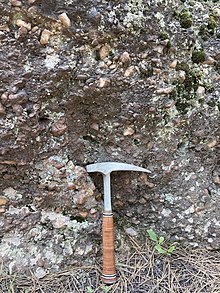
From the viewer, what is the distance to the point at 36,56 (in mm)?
1758

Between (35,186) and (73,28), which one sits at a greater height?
(73,28)

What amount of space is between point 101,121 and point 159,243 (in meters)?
0.72

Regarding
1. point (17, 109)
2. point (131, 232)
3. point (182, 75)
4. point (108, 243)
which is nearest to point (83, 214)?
point (108, 243)

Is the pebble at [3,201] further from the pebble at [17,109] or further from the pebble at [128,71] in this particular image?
the pebble at [128,71]

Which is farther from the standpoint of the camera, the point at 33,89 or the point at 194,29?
the point at 194,29

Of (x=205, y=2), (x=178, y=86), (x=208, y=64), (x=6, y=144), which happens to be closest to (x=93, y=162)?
(x=6, y=144)

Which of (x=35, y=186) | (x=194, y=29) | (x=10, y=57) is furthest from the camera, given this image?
(x=194, y=29)

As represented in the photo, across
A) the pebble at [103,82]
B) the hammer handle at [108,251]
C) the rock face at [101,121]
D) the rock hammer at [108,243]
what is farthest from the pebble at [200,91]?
the hammer handle at [108,251]

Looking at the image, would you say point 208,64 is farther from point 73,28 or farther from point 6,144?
point 6,144

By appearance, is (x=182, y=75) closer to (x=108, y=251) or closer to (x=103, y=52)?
(x=103, y=52)

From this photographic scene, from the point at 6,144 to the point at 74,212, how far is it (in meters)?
0.50

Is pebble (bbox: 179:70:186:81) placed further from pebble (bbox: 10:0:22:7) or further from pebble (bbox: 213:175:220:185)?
pebble (bbox: 10:0:22:7)

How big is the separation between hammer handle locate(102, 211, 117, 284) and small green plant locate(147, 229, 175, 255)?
266mm

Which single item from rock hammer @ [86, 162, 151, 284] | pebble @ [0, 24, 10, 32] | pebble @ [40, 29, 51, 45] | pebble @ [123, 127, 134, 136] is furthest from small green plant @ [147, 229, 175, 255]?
pebble @ [0, 24, 10, 32]
